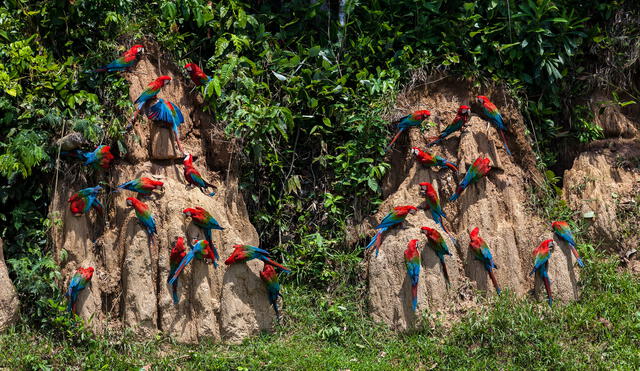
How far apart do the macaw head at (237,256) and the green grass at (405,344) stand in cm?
68

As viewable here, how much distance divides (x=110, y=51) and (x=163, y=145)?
1.08 meters

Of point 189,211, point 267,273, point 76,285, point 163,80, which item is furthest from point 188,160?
point 76,285

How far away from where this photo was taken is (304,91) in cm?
701

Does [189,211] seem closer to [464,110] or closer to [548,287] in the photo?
[464,110]

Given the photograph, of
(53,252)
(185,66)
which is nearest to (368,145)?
(185,66)

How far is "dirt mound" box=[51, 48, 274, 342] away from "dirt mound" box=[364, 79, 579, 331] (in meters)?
1.19

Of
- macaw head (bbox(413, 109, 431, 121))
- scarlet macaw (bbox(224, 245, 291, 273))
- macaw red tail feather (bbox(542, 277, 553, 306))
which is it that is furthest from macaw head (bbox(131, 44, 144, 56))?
macaw red tail feather (bbox(542, 277, 553, 306))

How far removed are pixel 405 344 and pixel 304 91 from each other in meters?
2.69

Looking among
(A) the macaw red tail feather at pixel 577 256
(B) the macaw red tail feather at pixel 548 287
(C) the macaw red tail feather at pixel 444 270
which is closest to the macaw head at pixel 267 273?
(C) the macaw red tail feather at pixel 444 270

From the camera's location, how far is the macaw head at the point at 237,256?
5.96m

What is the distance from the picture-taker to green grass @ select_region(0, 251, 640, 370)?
218 inches

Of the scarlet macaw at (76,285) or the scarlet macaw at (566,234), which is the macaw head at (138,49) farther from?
the scarlet macaw at (566,234)

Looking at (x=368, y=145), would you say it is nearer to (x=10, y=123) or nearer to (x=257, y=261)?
(x=257, y=261)

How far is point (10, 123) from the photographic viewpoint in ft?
20.2
